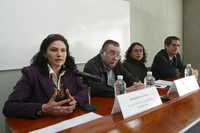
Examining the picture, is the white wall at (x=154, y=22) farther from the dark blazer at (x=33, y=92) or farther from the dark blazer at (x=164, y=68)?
the dark blazer at (x=33, y=92)

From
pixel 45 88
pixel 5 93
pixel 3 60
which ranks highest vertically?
pixel 3 60

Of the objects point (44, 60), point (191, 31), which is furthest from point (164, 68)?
point (191, 31)

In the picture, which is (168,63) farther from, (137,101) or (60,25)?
(137,101)

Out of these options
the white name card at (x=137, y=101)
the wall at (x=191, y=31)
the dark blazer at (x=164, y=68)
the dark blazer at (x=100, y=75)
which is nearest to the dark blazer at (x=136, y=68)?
the dark blazer at (x=164, y=68)

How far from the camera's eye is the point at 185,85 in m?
1.67

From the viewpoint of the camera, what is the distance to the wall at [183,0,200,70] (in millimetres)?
5062

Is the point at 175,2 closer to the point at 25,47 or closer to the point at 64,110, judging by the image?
the point at 25,47

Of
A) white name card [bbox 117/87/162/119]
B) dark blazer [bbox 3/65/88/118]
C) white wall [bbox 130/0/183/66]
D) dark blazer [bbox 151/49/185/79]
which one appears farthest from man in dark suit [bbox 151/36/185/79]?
white name card [bbox 117/87/162/119]

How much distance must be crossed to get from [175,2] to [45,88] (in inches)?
168

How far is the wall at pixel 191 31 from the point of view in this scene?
506 cm

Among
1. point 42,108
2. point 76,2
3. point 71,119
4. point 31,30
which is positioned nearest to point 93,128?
point 71,119

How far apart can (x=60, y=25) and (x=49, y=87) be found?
134 centimetres

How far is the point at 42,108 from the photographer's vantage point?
53.4 inches

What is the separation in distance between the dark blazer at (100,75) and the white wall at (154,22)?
1641 mm
